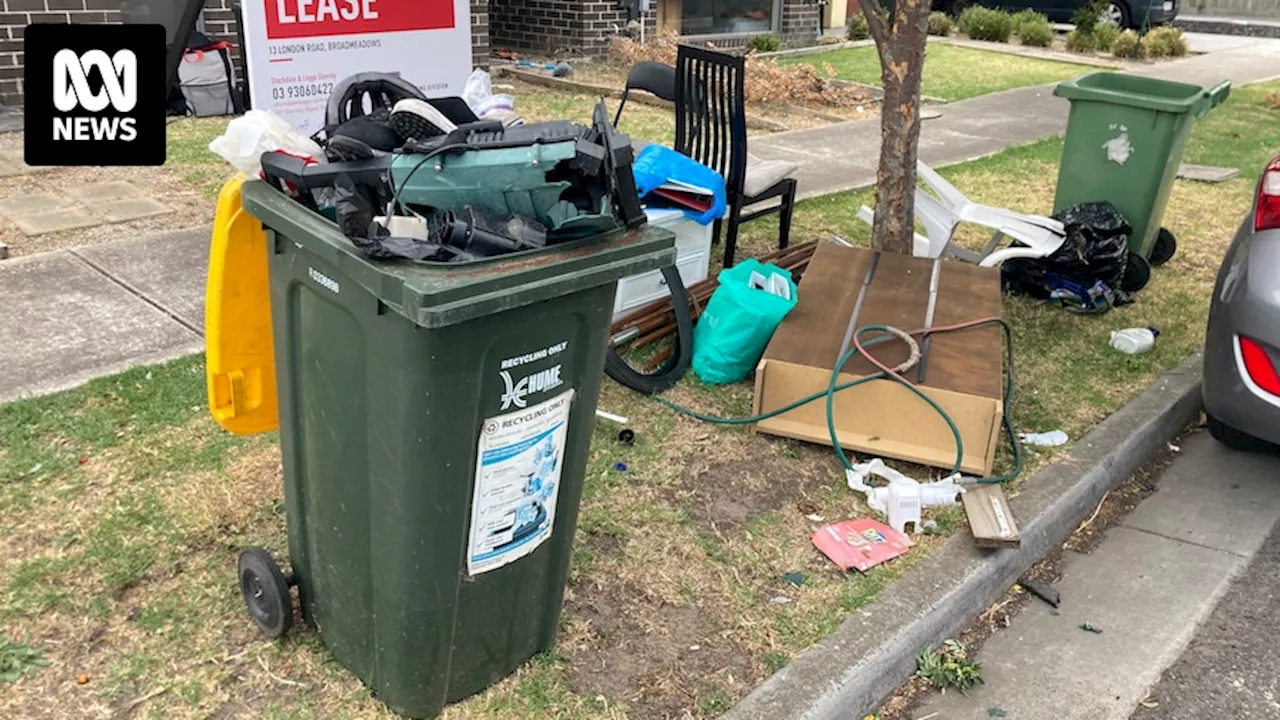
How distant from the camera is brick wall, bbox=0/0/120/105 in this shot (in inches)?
323

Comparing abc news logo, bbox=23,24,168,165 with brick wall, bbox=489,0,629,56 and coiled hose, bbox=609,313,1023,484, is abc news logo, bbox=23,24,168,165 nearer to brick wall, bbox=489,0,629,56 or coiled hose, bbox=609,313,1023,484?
coiled hose, bbox=609,313,1023,484

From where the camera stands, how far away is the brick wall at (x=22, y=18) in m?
8.20

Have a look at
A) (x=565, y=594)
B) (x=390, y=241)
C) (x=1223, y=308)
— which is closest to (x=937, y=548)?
(x=565, y=594)

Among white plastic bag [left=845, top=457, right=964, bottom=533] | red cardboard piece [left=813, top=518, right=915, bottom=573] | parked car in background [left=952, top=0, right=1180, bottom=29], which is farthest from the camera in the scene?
parked car in background [left=952, top=0, right=1180, bottom=29]

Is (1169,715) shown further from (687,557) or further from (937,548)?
(687,557)

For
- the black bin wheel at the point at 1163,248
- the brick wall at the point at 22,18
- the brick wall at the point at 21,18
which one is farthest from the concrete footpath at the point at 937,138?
the brick wall at the point at 22,18

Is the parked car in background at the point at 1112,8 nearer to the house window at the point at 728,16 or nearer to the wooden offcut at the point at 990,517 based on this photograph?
the house window at the point at 728,16

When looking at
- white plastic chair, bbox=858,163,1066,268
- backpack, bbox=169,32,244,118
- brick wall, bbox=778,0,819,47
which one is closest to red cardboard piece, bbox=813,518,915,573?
white plastic chair, bbox=858,163,1066,268

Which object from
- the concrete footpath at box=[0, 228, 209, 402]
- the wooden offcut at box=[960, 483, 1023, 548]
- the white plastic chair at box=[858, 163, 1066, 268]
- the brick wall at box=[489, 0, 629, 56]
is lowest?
the wooden offcut at box=[960, 483, 1023, 548]

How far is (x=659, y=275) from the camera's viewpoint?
461 cm

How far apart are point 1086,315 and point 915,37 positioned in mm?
1744

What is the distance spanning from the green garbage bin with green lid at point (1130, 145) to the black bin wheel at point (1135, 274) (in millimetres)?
94

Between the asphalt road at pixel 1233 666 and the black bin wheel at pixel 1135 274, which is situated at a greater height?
the black bin wheel at pixel 1135 274

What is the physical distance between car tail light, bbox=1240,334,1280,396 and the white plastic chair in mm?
1517
